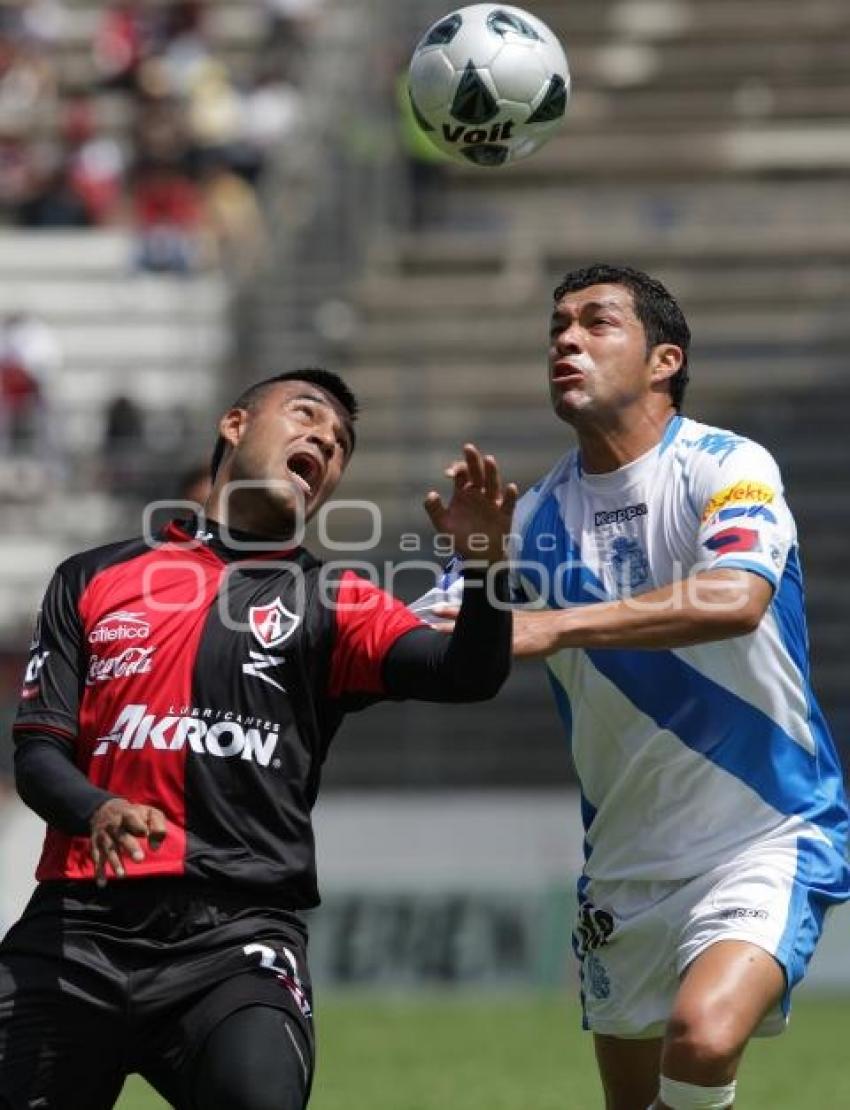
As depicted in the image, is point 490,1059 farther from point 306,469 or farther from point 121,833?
point 121,833

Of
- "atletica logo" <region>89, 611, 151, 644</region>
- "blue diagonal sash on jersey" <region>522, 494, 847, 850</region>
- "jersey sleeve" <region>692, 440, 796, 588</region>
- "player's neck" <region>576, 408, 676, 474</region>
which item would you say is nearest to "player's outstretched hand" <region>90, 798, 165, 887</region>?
"atletica logo" <region>89, 611, 151, 644</region>

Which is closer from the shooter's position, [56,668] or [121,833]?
A: [121,833]

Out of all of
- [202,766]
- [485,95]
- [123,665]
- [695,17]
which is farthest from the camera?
[695,17]

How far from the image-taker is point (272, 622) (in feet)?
19.1

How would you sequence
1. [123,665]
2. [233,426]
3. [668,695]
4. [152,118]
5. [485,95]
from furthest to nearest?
1. [152,118]
2. [485,95]
3. [668,695]
4. [233,426]
5. [123,665]

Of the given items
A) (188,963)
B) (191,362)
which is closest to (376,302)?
(191,362)

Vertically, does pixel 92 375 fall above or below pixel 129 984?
above

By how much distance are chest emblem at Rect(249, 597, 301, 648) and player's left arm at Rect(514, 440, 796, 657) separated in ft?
1.83

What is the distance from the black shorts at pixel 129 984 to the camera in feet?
17.6

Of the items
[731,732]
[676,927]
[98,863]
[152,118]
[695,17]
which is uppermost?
[695,17]

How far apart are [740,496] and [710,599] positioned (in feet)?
1.40

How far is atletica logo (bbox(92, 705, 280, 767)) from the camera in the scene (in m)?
5.64

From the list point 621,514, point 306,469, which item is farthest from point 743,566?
point 306,469

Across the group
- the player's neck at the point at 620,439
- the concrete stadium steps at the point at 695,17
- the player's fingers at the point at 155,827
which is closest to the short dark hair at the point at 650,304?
the player's neck at the point at 620,439
